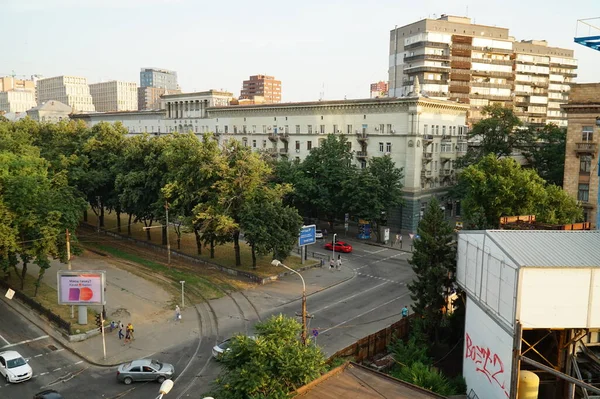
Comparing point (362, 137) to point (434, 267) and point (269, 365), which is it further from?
point (269, 365)

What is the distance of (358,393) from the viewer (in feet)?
61.5

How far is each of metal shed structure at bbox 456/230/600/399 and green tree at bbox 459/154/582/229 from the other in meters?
17.4

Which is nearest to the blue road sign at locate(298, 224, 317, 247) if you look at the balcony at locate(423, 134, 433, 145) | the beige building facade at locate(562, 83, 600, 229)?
the balcony at locate(423, 134, 433, 145)

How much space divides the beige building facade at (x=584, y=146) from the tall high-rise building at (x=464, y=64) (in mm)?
35753

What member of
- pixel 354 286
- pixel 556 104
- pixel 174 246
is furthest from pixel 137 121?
pixel 556 104

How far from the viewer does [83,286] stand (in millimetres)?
32719

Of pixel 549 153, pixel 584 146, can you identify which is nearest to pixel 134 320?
pixel 584 146

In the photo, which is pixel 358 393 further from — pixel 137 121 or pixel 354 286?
pixel 137 121

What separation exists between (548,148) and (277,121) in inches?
1568

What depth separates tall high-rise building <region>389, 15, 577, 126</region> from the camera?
295 ft

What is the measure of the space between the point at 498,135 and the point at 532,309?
174 ft

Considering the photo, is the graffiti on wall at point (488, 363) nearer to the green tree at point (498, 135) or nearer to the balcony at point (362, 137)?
the balcony at point (362, 137)

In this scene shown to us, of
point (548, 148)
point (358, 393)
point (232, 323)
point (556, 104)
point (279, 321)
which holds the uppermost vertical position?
point (556, 104)

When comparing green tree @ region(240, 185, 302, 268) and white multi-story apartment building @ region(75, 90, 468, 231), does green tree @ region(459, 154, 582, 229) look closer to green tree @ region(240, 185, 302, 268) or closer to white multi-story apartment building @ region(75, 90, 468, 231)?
green tree @ region(240, 185, 302, 268)
